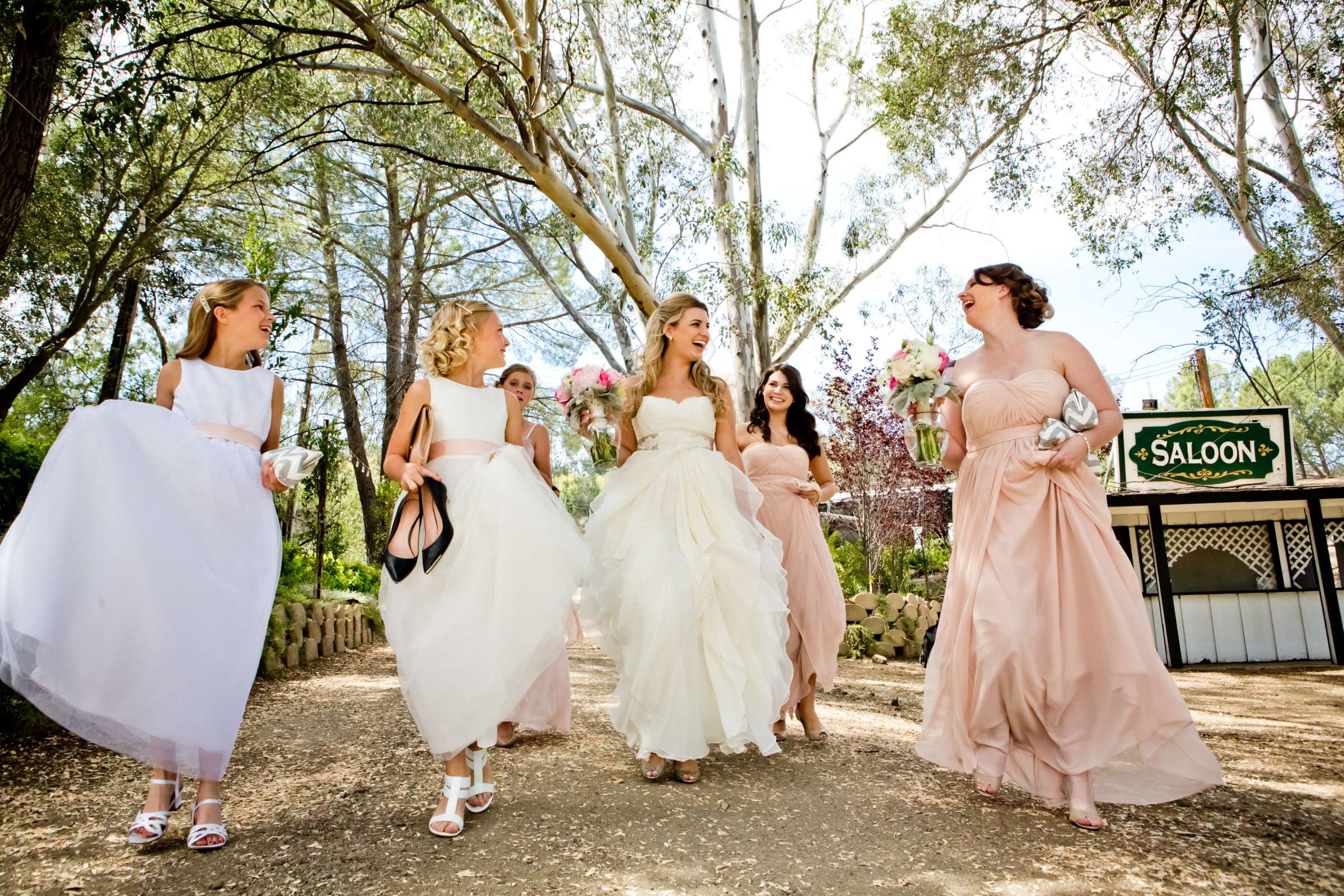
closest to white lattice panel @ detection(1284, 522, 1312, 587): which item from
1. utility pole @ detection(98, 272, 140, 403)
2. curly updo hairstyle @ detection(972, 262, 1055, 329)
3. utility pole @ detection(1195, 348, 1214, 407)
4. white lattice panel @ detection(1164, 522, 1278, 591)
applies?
white lattice panel @ detection(1164, 522, 1278, 591)

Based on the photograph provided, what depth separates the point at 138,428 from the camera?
3.25 metres

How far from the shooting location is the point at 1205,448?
439 inches

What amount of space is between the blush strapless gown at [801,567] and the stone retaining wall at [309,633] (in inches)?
202

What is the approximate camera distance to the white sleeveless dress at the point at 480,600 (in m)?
3.13

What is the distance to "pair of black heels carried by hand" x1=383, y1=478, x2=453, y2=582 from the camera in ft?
10.5

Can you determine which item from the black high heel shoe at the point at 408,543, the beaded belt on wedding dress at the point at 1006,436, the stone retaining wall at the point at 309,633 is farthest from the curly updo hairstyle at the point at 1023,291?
the stone retaining wall at the point at 309,633

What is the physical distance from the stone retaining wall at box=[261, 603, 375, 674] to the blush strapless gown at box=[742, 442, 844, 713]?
5122mm

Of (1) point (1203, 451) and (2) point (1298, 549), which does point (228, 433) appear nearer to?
(1) point (1203, 451)

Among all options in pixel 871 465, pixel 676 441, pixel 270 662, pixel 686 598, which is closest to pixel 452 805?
pixel 686 598

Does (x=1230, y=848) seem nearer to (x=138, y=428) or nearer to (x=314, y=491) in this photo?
(x=138, y=428)

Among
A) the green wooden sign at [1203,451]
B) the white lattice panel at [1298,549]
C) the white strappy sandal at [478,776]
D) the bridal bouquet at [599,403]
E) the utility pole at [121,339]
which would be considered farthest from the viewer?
the white lattice panel at [1298,549]

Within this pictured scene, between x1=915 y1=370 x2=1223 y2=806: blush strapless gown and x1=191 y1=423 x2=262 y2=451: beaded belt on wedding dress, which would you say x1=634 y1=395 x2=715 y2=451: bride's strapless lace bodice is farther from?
x1=191 y1=423 x2=262 y2=451: beaded belt on wedding dress

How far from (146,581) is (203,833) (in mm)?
905

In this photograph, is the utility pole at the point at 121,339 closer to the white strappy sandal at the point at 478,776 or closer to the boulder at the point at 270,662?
the boulder at the point at 270,662
